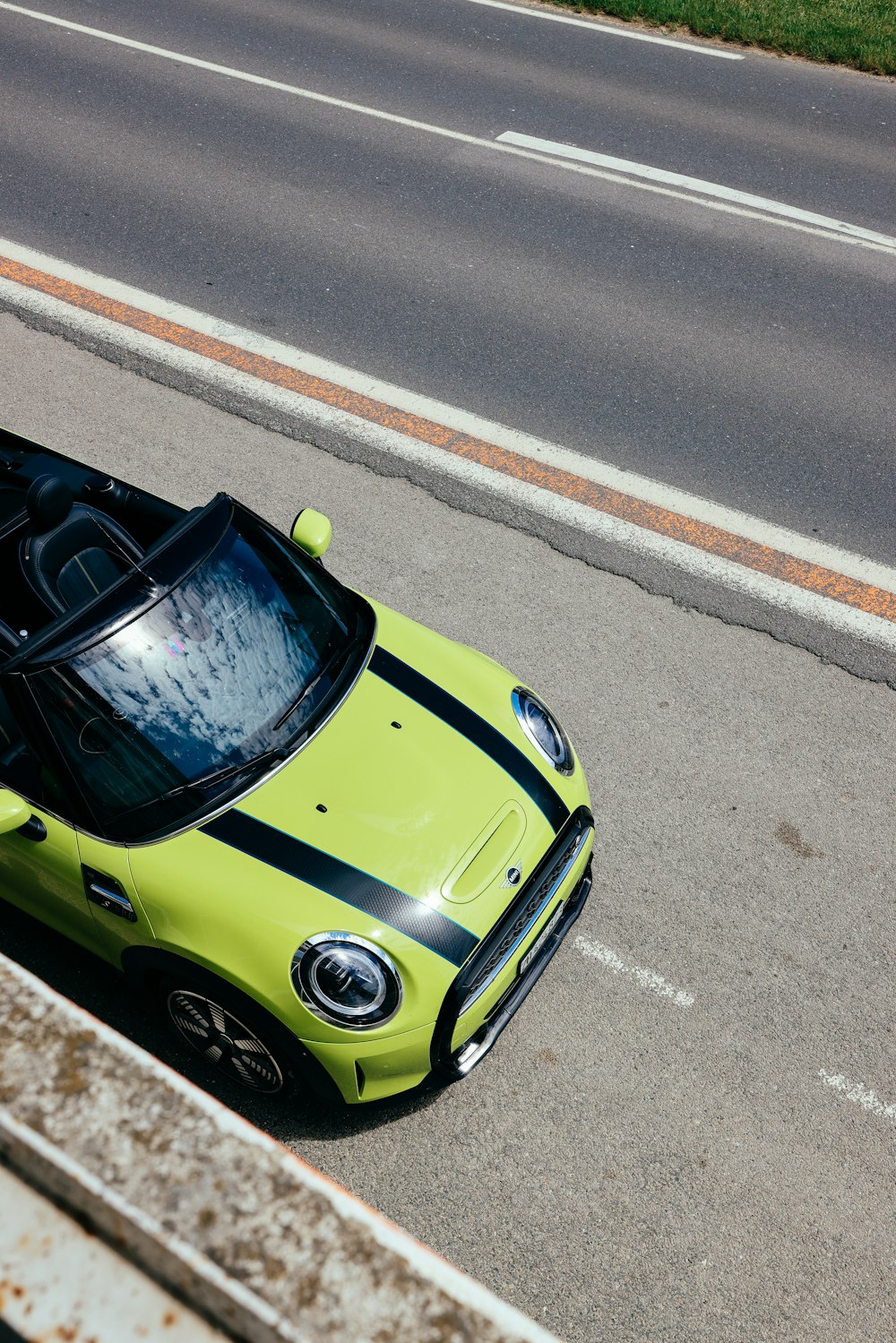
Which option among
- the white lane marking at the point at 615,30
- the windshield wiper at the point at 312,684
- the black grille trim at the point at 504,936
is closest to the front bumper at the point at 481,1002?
the black grille trim at the point at 504,936

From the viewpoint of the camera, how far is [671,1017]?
3.96 m

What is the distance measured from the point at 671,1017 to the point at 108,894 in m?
2.10

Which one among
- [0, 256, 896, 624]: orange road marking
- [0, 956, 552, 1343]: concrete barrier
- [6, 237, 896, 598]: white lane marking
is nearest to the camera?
[0, 956, 552, 1343]: concrete barrier

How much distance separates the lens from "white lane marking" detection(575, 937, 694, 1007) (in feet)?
13.2

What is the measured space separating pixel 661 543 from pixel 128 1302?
4.94 meters

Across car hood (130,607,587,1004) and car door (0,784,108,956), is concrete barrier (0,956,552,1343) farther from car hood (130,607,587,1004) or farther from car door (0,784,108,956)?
car door (0,784,108,956)

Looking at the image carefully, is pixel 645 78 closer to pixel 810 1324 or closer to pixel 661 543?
pixel 661 543

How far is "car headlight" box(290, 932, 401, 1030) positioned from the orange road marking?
3508mm

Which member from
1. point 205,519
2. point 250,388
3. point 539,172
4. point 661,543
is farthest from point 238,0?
point 205,519

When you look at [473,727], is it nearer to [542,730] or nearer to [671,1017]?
[542,730]

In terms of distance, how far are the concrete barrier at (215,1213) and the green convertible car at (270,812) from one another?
1362 mm

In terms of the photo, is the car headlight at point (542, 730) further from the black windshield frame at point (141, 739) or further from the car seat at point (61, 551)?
the car seat at point (61, 551)

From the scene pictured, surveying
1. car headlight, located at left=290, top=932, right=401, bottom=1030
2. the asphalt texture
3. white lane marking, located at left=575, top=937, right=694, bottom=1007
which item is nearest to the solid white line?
the asphalt texture

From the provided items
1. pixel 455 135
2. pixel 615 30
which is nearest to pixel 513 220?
pixel 455 135
